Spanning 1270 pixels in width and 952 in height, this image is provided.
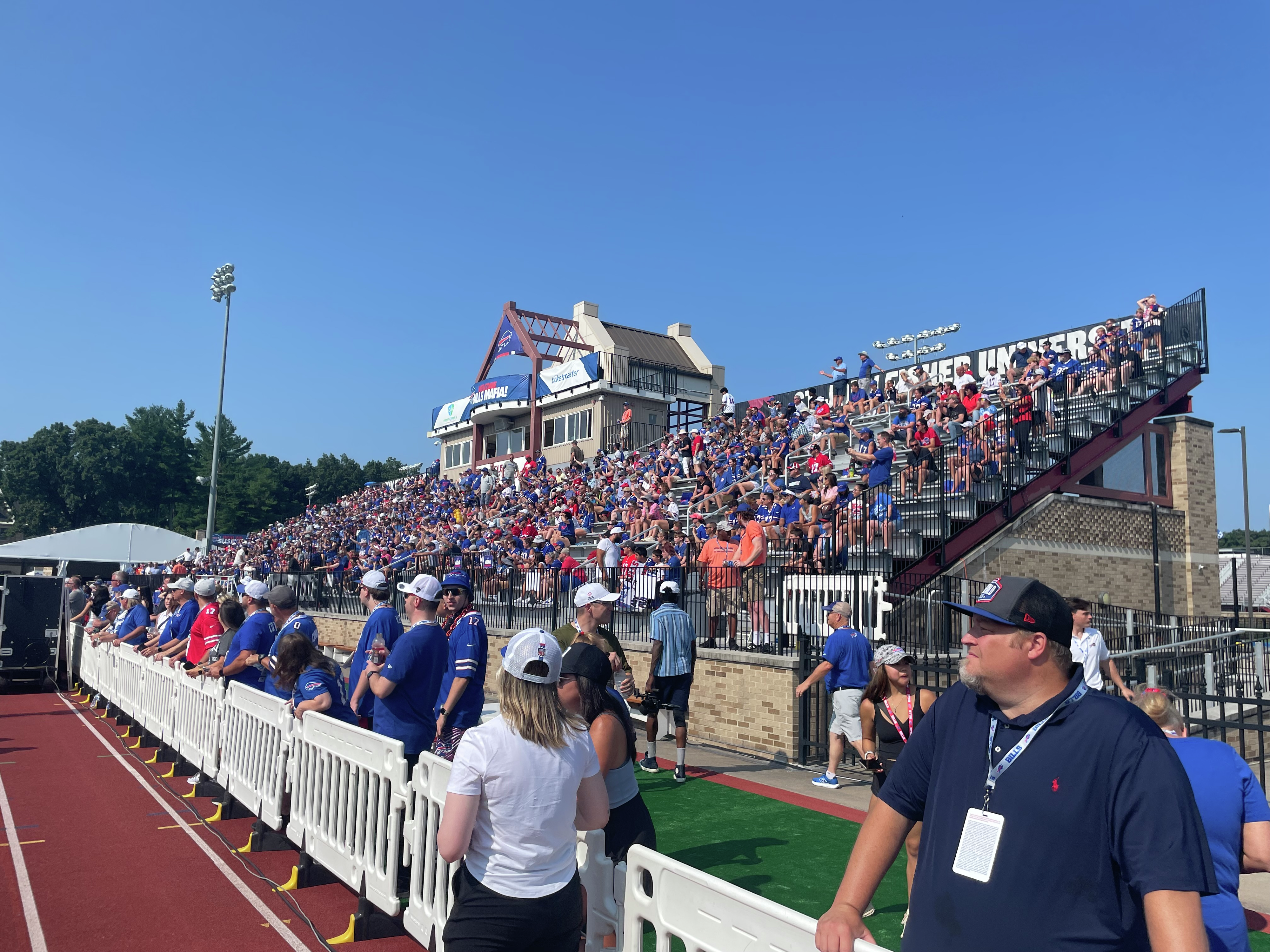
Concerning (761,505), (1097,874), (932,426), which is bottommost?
(1097,874)

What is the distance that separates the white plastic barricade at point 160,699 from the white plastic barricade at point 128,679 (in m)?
0.24

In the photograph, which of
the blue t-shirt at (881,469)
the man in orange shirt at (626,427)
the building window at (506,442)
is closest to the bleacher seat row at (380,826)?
the blue t-shirt at (881,469)

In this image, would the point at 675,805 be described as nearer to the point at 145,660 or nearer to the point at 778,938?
the point at 778,938

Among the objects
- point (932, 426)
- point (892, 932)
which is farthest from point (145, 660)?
point (932, 426)

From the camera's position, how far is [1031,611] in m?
2.24

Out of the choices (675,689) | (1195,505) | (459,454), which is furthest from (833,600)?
(459,454)

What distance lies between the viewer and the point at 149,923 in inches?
216

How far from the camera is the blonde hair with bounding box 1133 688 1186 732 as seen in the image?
4078mm

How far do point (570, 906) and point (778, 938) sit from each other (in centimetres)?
107

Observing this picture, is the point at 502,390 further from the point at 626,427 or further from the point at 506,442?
the point at 626,427

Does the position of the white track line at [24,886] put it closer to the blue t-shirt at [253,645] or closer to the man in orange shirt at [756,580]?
the blue t-shirt at [253,645]

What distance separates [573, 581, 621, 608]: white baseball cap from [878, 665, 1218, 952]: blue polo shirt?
466 cm

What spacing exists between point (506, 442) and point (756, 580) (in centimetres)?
3392

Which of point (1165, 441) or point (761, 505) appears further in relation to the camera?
point (1165, 441)
